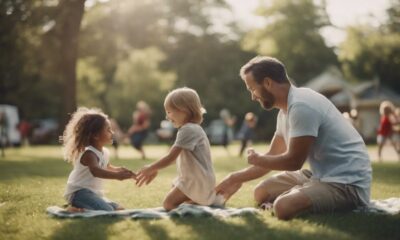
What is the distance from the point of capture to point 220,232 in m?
5.17

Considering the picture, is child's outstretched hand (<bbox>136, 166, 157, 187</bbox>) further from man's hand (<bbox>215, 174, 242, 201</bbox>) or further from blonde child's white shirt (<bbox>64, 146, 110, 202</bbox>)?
man's hand (<bbox>215, 174, 242, 201</bbox>)

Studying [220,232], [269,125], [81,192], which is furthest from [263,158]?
[269,125]

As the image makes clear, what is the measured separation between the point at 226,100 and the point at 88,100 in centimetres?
1636

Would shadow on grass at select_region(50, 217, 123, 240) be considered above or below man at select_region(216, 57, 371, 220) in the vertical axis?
below

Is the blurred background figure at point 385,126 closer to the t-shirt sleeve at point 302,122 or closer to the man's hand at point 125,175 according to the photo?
the t-shirt sleeve at point 302,122

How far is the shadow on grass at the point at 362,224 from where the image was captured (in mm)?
5079

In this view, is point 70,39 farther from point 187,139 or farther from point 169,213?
point 169,213

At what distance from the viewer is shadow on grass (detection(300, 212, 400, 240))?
5.08 meters

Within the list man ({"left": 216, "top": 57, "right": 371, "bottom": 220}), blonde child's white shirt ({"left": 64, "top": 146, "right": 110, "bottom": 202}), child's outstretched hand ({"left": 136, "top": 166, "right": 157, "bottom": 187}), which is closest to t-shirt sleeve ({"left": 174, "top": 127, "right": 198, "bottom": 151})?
child's outstretched hand ({"left": 136, "top": 166, "right": 157, "bottom": 187})

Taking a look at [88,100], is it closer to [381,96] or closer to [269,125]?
[269,125]

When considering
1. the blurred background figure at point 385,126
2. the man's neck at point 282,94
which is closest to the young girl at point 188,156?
the man's neck at point 282,94

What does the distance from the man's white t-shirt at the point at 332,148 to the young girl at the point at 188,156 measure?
1143 millimetres

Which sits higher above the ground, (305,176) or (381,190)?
(305,176)

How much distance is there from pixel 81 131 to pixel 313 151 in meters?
2.94
